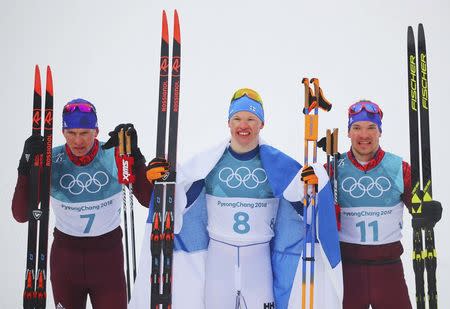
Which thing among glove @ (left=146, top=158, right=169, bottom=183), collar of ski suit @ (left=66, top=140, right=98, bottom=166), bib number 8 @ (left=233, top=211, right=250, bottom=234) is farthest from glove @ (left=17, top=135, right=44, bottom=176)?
bib number 8 @ (left=233, top=211, right=250, bottom=234)

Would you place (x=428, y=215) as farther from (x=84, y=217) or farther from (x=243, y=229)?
(x=84, y=217)

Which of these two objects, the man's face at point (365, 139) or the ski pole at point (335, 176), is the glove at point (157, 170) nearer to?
the ski pole at point (335, 176)

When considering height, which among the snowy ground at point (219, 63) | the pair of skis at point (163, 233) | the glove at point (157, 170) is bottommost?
the pair of skis at point (163, 233)

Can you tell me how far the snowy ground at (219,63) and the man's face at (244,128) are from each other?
184 inches

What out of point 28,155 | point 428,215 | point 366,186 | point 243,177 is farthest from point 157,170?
point 428,215

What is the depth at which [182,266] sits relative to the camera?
11.7ft

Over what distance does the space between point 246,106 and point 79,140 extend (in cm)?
113

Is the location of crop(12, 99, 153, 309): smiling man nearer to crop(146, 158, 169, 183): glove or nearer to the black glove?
the black glove

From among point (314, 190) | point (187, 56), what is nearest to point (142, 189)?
point (314, 190)

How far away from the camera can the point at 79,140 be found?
3596mm

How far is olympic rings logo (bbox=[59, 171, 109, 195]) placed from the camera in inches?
142

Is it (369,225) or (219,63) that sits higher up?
(219,63)

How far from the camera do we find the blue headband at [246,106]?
11.5ft

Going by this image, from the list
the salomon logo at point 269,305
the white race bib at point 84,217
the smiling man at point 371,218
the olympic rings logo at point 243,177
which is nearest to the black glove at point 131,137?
the white race bib at point 84,217
